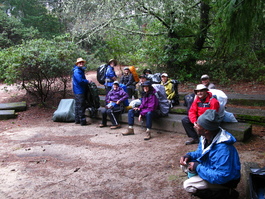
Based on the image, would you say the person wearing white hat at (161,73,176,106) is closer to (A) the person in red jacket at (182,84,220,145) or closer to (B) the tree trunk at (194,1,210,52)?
(A) the person in red jacket at (182,84,220,145)

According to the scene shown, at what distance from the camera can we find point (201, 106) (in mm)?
4871

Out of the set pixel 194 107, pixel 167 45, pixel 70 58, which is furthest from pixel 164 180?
pixel 167 45

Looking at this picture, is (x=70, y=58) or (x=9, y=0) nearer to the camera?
(x=70, y=58)

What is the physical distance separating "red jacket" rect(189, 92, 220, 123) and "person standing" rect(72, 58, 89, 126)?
3.88m

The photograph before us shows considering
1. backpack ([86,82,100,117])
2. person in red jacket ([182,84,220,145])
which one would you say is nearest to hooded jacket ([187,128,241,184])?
person in red jacket ([182,84,220,145])

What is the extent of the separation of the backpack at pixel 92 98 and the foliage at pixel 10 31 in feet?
46.0

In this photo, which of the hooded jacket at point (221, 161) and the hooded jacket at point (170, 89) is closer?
the hooded jacket at point (221, 161)

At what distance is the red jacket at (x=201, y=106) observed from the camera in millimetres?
4699

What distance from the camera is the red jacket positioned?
4.70m

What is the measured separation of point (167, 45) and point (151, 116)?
6554mm

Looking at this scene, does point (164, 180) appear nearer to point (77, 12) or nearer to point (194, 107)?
point (194, 107)

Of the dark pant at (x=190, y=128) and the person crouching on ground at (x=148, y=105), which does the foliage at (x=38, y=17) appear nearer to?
the person crouching on ground at (x=148, y=105)

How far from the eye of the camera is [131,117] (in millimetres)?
6312

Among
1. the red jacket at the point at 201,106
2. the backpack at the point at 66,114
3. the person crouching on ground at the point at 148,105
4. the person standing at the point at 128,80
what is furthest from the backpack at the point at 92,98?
the red jacket at the point at 201,106
